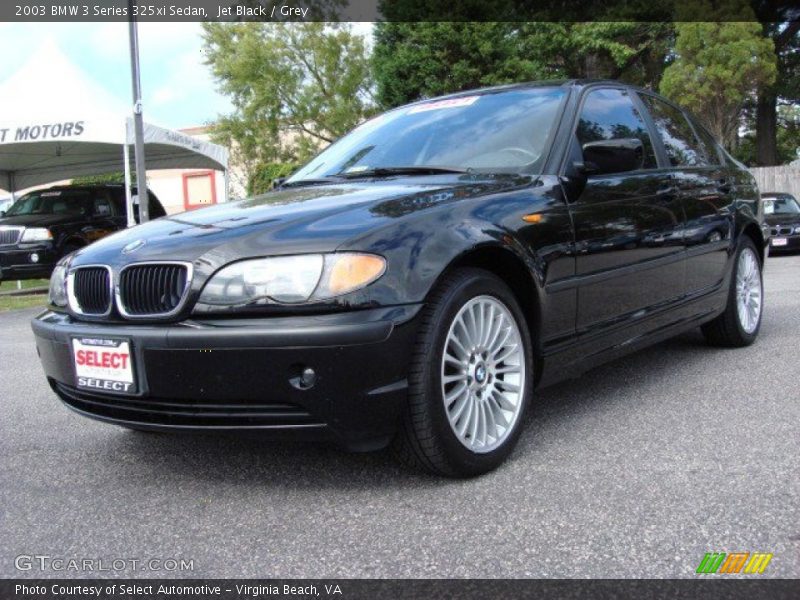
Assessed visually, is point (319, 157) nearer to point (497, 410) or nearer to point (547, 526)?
point (497, 410)

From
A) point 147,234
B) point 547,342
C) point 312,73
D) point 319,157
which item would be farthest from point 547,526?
point 312,73

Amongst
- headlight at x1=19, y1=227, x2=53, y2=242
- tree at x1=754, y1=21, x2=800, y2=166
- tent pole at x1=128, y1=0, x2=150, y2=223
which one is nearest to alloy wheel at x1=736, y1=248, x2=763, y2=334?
tent pole at x1=128, y1=0, x2=150, y2=223

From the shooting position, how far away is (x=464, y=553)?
2172 millimetres

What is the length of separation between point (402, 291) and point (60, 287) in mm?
1396

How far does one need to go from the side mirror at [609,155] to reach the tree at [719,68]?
1844cm

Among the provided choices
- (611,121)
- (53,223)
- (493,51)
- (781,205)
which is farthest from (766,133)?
(611,121)

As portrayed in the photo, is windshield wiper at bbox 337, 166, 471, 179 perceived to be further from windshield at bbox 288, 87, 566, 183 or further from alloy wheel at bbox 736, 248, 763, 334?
alloy wheel at bbox 736, 248, 763, 334

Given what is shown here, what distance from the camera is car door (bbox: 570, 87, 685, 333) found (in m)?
3.33

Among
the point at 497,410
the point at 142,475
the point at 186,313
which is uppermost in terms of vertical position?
the point at 186,313

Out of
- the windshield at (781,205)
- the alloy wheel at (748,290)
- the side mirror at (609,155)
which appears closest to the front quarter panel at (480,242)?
the side mirror at (609,155)

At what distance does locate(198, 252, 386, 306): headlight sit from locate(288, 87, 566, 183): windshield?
1.12 m

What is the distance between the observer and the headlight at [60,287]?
117 inches

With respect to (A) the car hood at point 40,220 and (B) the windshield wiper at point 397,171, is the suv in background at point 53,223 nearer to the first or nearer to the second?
(A) the car hood at point 40,220

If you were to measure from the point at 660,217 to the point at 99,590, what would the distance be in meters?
2.95
